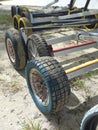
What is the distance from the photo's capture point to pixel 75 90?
4.22 m

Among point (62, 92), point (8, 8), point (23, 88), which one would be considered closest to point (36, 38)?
point (23, 88)

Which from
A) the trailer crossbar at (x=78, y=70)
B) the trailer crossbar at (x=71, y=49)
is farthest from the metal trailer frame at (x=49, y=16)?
the trailer crossbar at (x=78, y=70)

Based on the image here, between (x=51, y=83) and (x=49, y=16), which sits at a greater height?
(x=51, y=83)

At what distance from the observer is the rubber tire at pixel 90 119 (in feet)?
7.73

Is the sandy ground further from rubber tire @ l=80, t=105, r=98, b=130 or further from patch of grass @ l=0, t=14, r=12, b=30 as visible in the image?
patch of grass @ l=0, t=14, r=12, b=30

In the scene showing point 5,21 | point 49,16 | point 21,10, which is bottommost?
point 5,21

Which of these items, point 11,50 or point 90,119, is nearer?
point 90,119

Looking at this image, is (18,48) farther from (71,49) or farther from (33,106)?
(33,106)

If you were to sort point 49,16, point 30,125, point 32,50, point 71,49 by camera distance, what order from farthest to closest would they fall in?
point 49,16, point 71,49, point 32,50, point 30,125

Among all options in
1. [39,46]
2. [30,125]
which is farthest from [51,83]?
[39,46]

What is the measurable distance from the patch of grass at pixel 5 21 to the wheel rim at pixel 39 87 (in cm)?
492

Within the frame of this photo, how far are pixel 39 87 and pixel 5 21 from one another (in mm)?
5947

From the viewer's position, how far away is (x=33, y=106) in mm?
3879

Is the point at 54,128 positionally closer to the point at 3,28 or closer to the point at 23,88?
the point at 23,88
